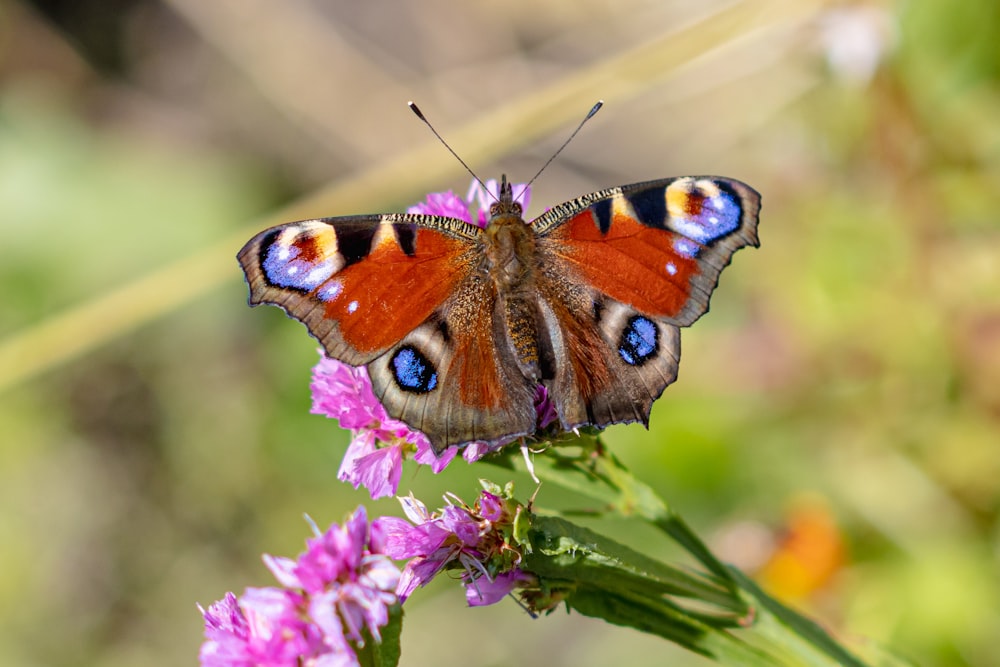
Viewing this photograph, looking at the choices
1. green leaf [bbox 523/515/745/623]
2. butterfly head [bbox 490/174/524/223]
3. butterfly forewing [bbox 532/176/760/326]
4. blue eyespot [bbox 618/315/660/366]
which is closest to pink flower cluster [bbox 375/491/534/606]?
green leaf [bbox 523/515/745/623]

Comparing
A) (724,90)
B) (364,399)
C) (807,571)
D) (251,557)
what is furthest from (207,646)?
(724,90)

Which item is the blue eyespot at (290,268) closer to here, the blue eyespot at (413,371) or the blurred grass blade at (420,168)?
the blue eyespot at (413,371)

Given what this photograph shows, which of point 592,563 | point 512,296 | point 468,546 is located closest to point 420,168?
point 512,296

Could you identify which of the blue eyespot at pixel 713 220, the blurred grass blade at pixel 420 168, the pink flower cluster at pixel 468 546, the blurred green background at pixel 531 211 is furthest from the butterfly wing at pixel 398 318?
the blurred grass blade at pixel 420 168

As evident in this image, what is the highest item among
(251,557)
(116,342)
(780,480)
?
(116,342)

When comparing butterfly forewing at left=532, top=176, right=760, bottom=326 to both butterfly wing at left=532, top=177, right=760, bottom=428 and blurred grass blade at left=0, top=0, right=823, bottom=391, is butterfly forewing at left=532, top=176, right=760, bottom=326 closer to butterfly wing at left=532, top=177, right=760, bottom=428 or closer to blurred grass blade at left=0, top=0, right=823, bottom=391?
butterfly wing at left=532, top=177, right=760, bottom=428

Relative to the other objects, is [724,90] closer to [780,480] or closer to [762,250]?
[762,250]
